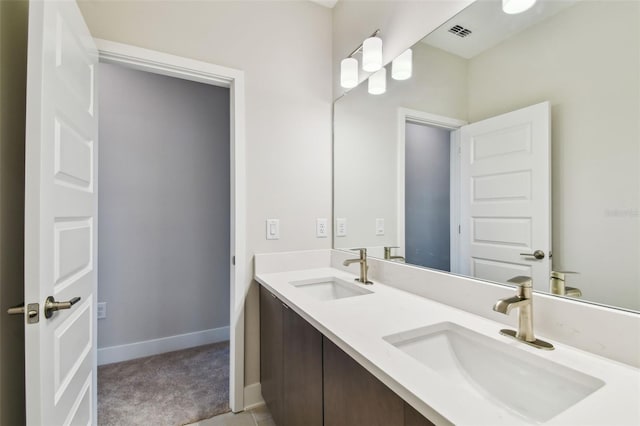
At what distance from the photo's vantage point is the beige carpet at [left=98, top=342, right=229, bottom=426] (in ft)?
5.59

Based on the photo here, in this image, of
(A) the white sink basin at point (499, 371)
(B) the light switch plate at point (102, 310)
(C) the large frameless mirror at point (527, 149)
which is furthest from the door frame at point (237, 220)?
(B) the light switch plate at point (102, 310)

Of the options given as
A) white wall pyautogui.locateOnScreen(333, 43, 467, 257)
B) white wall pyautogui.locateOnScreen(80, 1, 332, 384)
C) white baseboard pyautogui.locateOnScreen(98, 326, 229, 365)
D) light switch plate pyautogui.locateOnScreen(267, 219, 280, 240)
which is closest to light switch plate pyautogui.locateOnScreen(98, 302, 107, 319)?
white baseboard pyautogui.locateOnScreen(98, 326, 229, 365)

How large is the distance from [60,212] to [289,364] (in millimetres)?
1059

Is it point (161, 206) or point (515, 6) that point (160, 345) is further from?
point (515, 6)

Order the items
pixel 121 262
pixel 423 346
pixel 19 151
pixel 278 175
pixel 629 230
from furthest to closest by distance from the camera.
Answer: pixel 121 262 → pixel 278 175 → pixel 19 151 → pixel 423 346 → pixel 629 230

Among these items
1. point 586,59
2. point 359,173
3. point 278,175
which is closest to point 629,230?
point 586,59

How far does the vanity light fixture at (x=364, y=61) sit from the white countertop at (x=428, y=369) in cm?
123

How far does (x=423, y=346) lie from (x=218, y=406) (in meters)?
1.48

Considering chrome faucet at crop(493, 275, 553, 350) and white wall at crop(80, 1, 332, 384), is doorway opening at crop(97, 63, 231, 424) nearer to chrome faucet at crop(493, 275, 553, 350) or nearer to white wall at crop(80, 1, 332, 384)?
white wall at crop(80, 1, 332, 384)

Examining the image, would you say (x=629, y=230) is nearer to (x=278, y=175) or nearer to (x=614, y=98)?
(x=614, y=98)

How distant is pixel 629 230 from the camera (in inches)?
29.1

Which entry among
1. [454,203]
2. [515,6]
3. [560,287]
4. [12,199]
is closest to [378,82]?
[515,6]

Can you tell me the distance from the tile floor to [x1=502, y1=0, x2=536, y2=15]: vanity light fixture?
2170 mm

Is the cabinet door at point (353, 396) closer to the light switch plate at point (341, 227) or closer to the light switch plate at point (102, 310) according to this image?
the light switch plate at point (341, 227)
